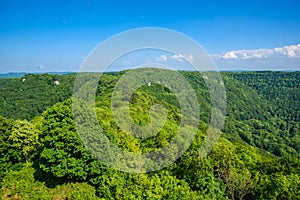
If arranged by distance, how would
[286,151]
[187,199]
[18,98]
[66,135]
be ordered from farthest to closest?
1. [18,98]
2. [286,151]
3. [66,135]
4. [187,199]

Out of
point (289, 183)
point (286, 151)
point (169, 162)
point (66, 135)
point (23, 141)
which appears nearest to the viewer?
point (289, 183)

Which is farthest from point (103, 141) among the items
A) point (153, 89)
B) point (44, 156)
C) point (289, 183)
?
point (153, 89)

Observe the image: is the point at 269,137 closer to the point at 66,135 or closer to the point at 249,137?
the point at 249,137

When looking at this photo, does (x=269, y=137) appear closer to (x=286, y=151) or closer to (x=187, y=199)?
(x=286, y=151)

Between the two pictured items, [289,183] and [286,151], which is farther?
[286,151]

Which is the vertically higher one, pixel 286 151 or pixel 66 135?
pixel 66 135

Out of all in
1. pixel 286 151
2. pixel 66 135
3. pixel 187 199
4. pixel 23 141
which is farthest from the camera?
pixel 286 151

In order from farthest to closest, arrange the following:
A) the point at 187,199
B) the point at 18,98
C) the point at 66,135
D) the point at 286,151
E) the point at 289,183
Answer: the point at 18,98 < the point at 286,151 < the point at 66,135 < the point at 289,183 < the point at 187,199

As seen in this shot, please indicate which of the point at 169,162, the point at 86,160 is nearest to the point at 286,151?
the point at 169,162

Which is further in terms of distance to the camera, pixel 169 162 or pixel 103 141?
pixel 169 162
